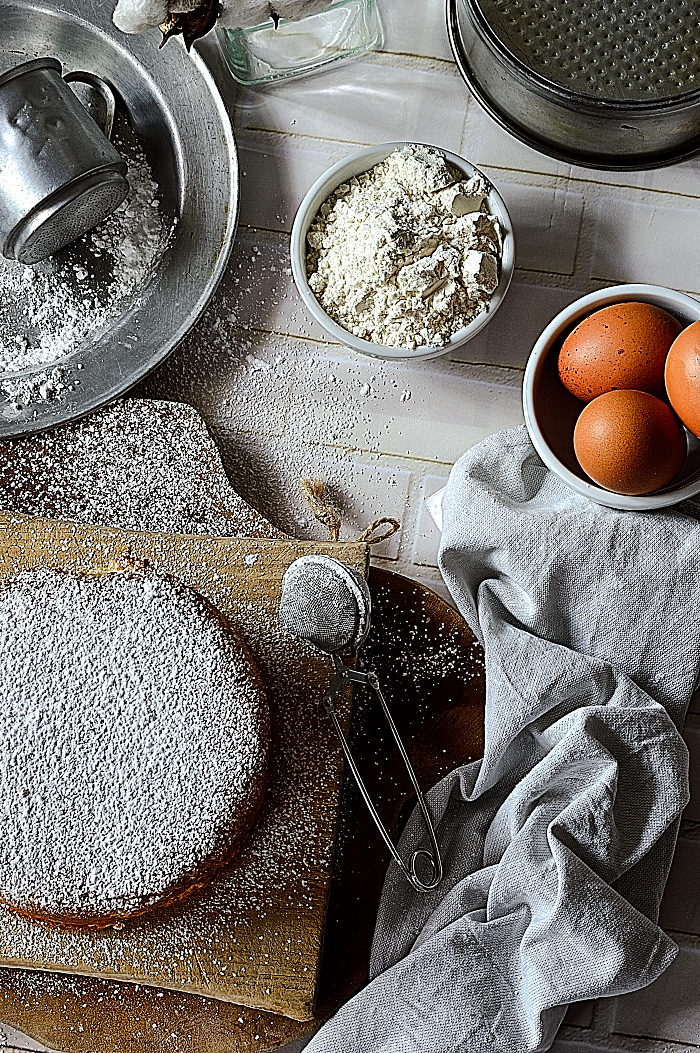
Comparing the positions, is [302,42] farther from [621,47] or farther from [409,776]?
[409,776]

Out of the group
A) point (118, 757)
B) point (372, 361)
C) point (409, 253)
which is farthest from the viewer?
point (372, 361)

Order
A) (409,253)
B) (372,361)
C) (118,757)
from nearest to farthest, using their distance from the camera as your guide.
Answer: (118,757) → (409,253) → (372,361)

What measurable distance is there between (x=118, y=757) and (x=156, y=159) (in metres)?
→ 0.62

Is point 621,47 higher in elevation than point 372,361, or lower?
higher

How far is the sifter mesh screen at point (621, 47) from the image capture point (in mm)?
797

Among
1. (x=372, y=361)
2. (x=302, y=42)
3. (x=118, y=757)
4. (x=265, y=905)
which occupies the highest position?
(x=302, y=42)

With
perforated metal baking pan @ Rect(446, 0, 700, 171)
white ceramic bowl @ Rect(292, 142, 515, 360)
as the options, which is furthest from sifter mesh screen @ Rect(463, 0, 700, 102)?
white ceramic bowl @ Rect(292, 142, 515, 360)

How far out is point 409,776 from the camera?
0.90 meters

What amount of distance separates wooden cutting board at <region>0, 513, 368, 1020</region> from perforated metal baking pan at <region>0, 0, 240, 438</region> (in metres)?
0.23

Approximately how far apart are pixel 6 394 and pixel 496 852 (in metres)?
0.67

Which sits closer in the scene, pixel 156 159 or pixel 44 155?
pixel 44 155

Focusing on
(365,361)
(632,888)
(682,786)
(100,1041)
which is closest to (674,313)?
(365,361)

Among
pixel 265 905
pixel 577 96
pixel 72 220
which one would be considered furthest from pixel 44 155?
pixel 265 905

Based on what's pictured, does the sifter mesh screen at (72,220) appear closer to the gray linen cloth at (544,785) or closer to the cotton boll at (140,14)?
the cotton boll at (140,14)
